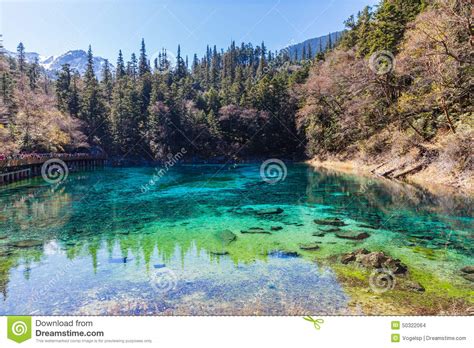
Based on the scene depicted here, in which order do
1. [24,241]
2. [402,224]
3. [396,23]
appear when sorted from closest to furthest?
[24,241] < [402,224] < [396,23]

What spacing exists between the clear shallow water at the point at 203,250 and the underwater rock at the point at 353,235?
346 mm

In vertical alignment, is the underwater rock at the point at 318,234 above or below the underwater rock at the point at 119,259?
below

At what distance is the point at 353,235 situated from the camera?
487 inches

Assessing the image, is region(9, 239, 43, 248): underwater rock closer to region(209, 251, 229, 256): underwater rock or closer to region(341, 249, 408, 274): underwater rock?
region(209, 251, 229, 256): underwater rock

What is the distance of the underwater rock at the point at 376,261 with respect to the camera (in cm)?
874

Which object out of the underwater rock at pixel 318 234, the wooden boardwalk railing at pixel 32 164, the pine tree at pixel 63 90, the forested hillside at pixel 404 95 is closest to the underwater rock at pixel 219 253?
the underwater rock at pixel 318 234

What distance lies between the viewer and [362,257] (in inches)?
369

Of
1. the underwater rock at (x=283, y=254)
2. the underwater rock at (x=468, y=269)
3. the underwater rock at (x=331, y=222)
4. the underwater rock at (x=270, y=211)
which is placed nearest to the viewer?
the underwater rock at (x=468, y=269)

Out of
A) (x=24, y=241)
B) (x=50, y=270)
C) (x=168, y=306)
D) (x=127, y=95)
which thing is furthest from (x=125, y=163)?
(x=168, y=306)

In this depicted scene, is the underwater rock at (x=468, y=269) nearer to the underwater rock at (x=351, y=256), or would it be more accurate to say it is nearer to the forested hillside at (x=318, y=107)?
the underwater rock at (x=351, y=256)

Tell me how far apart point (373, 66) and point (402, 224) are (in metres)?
20.5

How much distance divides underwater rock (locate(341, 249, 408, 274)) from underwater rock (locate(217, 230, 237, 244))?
4.12 m

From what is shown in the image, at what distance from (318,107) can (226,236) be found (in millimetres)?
33163
